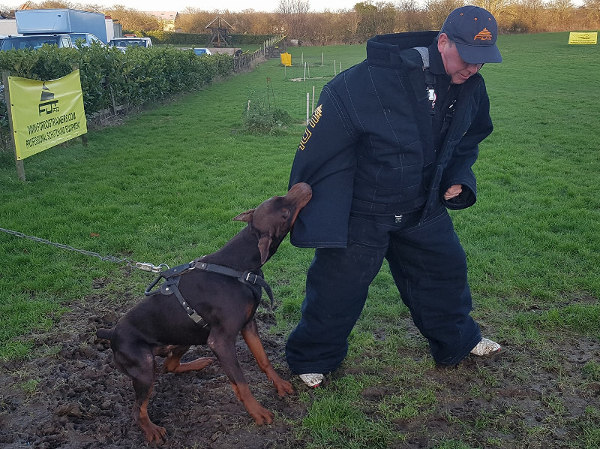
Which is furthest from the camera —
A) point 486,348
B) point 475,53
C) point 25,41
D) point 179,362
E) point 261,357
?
point 25,41

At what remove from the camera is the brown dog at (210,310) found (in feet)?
10.2

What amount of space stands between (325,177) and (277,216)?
0.36m

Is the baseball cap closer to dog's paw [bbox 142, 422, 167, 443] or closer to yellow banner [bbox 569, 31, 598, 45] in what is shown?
dog's paw [bbox 142, 422, 167, 443]

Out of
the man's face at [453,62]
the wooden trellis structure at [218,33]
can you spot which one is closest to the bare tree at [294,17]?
the wooden trellis structure at [218,33]

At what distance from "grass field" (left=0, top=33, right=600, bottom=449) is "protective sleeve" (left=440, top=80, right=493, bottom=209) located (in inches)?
50.1

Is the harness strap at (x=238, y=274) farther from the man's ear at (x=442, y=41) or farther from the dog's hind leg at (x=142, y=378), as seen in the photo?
the man's ear at (x=442, y=41)

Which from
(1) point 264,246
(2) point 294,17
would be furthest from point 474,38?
(2) point 294,17

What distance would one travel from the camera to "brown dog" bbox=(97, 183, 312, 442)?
3105 mm

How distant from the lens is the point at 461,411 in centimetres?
339

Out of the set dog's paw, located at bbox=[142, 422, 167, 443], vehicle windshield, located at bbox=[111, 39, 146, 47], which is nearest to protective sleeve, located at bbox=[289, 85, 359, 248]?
dog's paw, located at bbox=[142, 422, 167, 443]

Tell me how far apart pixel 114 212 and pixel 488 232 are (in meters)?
4.79

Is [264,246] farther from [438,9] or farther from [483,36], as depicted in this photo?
[438,9]

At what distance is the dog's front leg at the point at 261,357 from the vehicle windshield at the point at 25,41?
17.4 m

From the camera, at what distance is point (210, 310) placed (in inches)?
123
